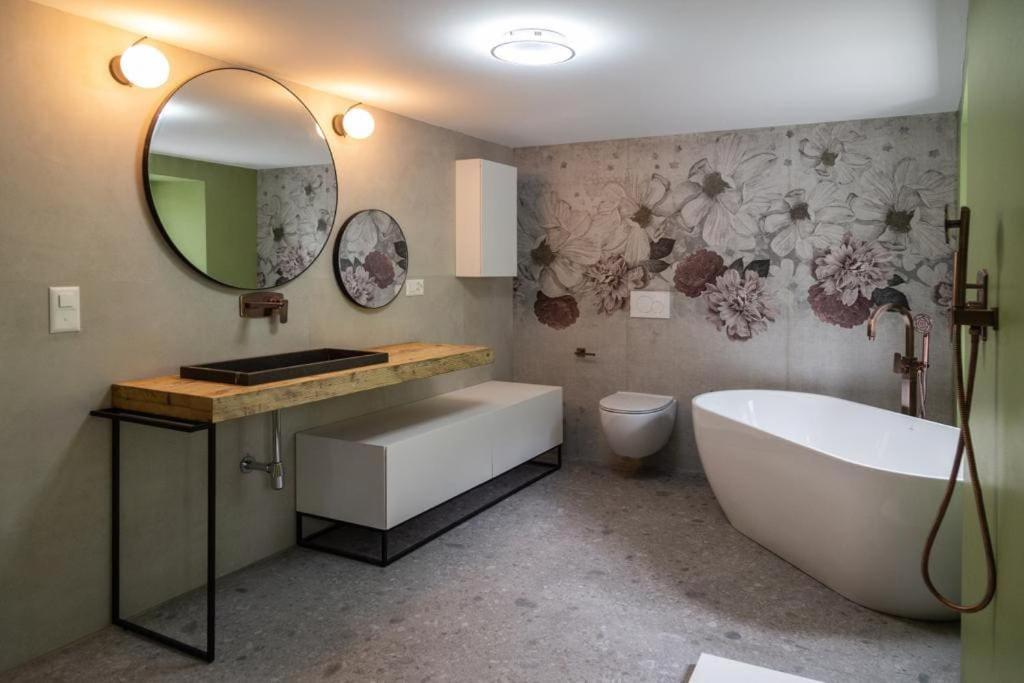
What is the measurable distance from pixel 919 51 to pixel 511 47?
1.61 meters

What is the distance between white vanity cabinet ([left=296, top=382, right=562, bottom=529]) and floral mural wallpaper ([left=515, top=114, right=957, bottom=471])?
1164 millimetres

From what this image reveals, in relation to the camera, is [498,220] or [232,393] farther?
[498,220]

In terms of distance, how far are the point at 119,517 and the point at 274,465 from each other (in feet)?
1.93

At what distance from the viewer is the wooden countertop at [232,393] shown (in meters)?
2.44

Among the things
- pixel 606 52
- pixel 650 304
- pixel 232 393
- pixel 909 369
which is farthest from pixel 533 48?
pixel 909 369

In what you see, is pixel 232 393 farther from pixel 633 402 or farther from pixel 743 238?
pixel 743 238

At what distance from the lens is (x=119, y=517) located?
8.85 feet

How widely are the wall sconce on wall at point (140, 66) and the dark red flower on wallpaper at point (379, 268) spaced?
1371 millimetres

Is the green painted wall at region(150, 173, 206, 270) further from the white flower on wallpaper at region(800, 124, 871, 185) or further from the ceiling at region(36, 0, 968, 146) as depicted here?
the white flower on wallpaper at region(800, 124, 871, 185)

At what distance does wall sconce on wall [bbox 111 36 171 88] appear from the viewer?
2.60 metres

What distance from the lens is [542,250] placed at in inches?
202

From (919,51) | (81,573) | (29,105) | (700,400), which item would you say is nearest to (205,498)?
(81,573)

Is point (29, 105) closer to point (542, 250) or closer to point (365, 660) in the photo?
point (365, 660)

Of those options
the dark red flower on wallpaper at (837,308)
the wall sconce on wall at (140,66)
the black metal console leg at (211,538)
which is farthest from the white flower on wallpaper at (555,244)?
the black metal console leg at (211,538)
